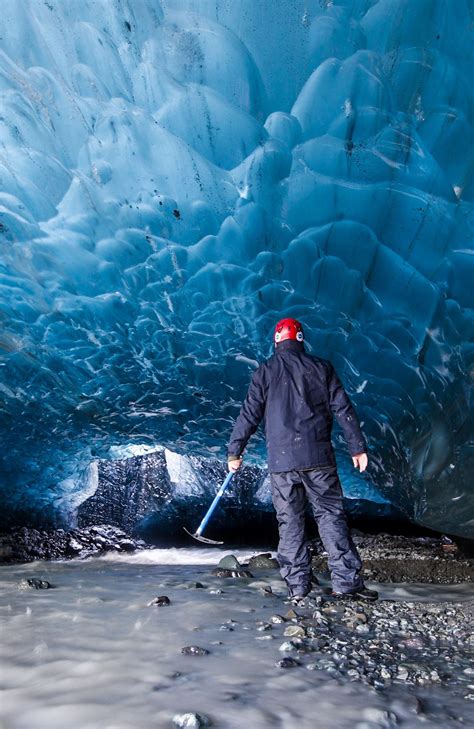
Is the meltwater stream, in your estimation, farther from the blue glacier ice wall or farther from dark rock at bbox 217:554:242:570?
the blue glacier ice wall

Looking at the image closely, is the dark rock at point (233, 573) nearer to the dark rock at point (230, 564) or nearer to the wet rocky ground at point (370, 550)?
the dark rock at point (230, 564)

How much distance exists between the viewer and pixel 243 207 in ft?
14.9

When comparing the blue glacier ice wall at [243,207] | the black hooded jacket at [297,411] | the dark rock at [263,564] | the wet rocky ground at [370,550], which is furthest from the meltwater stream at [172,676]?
the blue glacier ice wall at [243,207]

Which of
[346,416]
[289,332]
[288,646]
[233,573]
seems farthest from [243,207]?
[288,646]

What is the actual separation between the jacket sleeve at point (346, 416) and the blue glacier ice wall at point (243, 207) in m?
1.86

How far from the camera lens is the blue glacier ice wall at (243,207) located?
379cm

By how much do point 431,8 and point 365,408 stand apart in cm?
370

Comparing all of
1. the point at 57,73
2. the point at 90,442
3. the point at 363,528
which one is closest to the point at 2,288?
the point at 57,73

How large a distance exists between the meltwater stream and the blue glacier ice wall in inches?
111

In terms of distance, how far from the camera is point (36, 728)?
50.2 inches

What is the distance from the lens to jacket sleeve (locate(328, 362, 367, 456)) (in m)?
3.22

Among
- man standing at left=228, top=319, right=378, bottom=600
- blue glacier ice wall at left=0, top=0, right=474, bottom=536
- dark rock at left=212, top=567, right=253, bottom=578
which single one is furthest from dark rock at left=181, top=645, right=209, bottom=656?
blue glacier ice wall at left=0, top=0, right=474, bottom=536

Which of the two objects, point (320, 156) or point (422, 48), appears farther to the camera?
point (320, 156)

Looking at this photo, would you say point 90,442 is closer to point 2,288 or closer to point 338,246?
point 2,288
